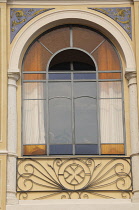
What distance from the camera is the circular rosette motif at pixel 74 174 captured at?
46.9ft

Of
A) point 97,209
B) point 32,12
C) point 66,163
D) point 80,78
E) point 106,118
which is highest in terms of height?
point 32,12

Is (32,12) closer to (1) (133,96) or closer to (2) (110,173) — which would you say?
(1) (133,96)

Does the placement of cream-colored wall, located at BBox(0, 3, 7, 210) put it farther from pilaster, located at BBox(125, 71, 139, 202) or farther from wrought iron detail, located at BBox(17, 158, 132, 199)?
pilaster, located at BBox(125, 71, 139, 202)

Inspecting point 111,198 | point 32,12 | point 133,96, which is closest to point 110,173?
point 111,198

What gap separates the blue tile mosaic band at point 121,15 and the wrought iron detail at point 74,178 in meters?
3.47

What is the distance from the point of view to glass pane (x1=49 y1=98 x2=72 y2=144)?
14.8 meters

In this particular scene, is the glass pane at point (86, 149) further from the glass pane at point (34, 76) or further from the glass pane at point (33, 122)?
the glass pane at point (34, 76)

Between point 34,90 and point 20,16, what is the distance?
77.2 inches

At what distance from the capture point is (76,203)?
1402 cm

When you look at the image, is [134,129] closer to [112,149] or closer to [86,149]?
[112,149]

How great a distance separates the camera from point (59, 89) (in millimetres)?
15188

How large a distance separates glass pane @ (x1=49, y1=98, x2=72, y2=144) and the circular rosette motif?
633 mm

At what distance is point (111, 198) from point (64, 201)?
44.5 inches

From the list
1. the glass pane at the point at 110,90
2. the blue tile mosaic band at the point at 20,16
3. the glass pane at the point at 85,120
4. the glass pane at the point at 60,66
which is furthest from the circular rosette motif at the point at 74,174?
the blue tile mosaic band at the point at 20,16
